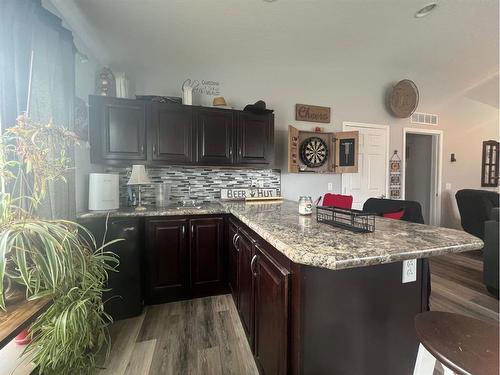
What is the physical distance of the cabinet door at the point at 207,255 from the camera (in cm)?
222

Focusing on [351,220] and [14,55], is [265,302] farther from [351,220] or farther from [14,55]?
[14,55]

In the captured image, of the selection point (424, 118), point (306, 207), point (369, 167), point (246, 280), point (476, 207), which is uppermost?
point (424, 118)

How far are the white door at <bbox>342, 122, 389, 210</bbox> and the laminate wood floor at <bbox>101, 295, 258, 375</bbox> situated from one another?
2.56 meters

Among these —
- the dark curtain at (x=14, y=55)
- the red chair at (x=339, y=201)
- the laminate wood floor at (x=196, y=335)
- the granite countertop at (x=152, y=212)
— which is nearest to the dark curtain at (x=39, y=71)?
the dark curtain at (x=14, y=55)

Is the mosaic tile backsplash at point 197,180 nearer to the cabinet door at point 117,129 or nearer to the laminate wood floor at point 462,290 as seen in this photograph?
the cabinet door at point 117,129

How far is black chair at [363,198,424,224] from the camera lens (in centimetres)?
183

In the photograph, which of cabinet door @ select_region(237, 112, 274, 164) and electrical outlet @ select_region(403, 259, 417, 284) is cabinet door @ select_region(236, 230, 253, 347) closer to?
electrical outlet @ select_region(403, 259, 417, 284)

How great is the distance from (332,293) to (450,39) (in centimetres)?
375

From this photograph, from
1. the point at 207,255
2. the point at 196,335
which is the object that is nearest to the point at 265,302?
the point at 196,335

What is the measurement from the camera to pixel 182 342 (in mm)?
1674

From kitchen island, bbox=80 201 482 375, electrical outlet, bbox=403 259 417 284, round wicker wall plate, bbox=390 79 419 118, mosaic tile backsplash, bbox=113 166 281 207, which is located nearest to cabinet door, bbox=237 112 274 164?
mosaic tile backsplash, bbox=113 166 281 207

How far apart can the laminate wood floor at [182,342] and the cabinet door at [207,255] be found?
0.18 metres

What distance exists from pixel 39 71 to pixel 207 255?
1.90m

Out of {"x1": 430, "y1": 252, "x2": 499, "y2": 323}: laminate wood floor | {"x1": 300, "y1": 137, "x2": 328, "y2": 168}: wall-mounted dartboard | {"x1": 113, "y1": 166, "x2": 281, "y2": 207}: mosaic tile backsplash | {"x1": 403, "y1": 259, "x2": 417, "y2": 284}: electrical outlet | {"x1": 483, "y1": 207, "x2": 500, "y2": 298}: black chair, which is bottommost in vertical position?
{"x1": 430, "y1": 252, "x2": 499, "y2": 323}: laminate wood floor
